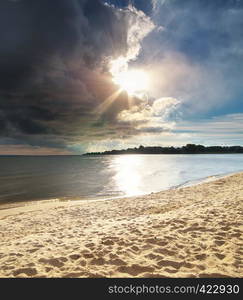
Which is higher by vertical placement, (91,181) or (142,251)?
(142,251)

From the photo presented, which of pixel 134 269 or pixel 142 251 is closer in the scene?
pixel 134 269

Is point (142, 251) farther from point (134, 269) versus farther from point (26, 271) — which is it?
point (26, 271)

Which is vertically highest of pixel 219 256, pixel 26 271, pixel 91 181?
pixel 219 256

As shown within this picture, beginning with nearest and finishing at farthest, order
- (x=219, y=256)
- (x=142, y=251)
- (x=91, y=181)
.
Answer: (x=219, y=256), (x=142, y=251), (x=91, y=181)

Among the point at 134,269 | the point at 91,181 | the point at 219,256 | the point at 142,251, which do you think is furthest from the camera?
the point at 91,181

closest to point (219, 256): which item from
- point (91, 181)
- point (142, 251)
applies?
point (142, 251)

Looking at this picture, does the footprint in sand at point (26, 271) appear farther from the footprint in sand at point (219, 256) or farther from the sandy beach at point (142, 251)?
the footprint in sand at point (219, 256)

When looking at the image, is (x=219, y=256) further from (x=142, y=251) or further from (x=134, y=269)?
(x=134, y=269)

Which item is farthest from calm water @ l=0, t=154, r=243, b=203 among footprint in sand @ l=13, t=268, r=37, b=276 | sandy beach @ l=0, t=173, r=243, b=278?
footprint in sand @ l=13, t=268, r=37, b=276

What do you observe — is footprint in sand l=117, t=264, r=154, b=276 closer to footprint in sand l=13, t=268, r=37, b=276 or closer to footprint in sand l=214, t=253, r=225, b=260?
footprint in sand l=214, t=253, r=225, b=260

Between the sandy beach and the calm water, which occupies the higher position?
the sandy beach

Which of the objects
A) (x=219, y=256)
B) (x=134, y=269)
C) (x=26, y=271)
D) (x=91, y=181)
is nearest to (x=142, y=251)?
(x=134, y=269)
